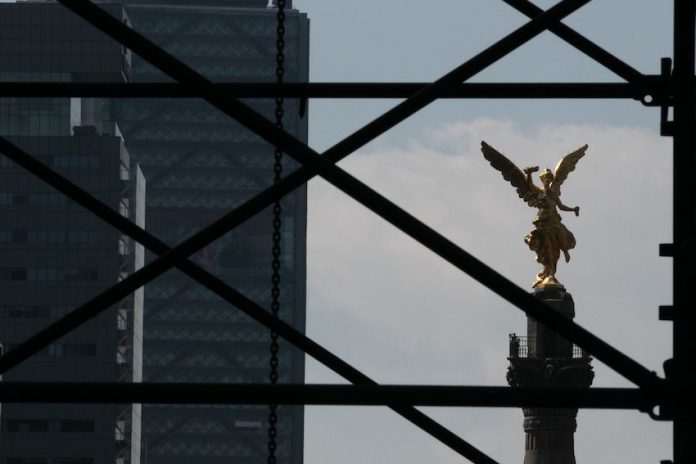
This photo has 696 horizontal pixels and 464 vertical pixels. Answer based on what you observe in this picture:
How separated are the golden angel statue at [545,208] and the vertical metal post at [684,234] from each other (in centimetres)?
5607

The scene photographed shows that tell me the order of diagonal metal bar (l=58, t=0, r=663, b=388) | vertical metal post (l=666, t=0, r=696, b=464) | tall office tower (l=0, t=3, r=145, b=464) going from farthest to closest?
tall office tower (l=0, t=3, r=145, b=464) → vertical metal post (l=666, t=0, r=696, b=464) → diagonal metal bar (l=58, t=0, r=663, b=388)

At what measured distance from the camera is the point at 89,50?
190m

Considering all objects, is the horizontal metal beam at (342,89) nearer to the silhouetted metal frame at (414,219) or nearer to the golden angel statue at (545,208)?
the silhouetted metal frame at (414,219)

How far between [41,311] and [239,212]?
165 m

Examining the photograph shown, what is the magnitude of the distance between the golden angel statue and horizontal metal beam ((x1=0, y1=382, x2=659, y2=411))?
58.0 metres

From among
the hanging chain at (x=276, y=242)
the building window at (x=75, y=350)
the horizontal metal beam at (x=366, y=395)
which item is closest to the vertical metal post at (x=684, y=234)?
the horizontal metal beam at (x=366, y=395)

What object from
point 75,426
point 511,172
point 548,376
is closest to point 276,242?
point 548,376

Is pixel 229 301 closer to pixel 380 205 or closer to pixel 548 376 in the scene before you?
pixel 380 205

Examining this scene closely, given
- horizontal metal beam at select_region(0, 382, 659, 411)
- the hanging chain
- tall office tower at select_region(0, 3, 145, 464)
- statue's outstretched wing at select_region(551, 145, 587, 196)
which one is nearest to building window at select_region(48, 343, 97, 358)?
tall office tower at select_region(0, 3, 145, 464)

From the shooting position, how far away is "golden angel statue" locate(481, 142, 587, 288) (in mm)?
71625

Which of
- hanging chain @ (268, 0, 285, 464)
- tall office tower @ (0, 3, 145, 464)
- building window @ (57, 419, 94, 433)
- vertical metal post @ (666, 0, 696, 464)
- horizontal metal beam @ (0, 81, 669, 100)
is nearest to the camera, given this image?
vertical metal post @ (666, 0, 696, 464)

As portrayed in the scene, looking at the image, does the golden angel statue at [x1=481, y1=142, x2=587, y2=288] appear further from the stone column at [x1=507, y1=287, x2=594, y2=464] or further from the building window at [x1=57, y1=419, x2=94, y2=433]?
the building window at [x1=57, y1=419, x2=94, y2=433]

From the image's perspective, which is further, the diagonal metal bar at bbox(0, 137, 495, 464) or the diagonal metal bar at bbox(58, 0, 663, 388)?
the diagonal metal bar at bbox(0, 137, 495, 464)

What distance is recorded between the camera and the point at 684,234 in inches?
590
